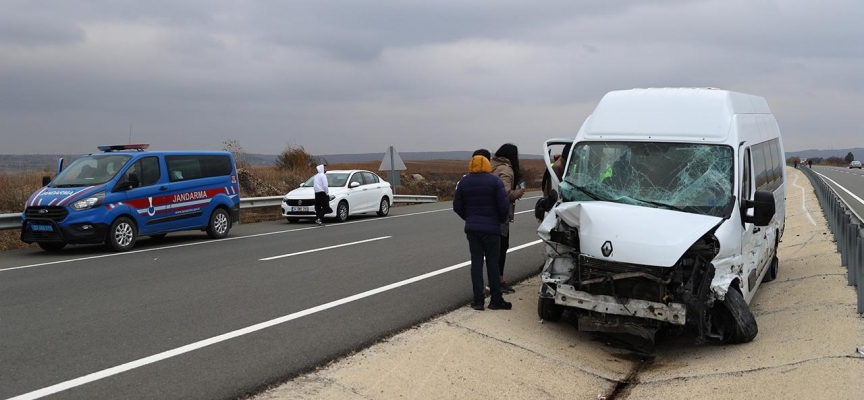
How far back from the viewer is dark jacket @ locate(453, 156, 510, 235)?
7918 millimetres

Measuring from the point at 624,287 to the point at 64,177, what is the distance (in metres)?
11.8

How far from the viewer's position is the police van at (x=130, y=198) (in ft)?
42.8

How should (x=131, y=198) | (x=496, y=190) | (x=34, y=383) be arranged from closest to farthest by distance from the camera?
(x=34, y=383), (x=496, y=190), (x=131, y=198)

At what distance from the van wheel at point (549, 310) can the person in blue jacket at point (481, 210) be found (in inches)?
29.9

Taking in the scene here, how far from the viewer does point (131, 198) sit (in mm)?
13844

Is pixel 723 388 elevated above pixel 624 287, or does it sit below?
below

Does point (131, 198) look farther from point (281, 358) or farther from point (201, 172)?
point (281, 358)

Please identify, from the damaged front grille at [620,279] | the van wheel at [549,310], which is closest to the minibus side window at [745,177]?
the damaged front grille at [620,279]

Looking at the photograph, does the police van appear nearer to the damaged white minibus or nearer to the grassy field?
the grassy field

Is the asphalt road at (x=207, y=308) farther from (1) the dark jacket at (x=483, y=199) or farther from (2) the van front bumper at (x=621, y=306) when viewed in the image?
(2) the van front bumper at (x=621, y=306)

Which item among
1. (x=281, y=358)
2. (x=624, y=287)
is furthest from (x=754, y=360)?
(x=281, y=358)

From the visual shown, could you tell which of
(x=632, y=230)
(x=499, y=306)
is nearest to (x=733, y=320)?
(x=632, y=230)

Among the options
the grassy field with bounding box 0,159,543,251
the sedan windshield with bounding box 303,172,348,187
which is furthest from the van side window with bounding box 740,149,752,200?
the sedan windshield with bounding box 303,172,348,187

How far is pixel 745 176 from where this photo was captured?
773 centimetres
